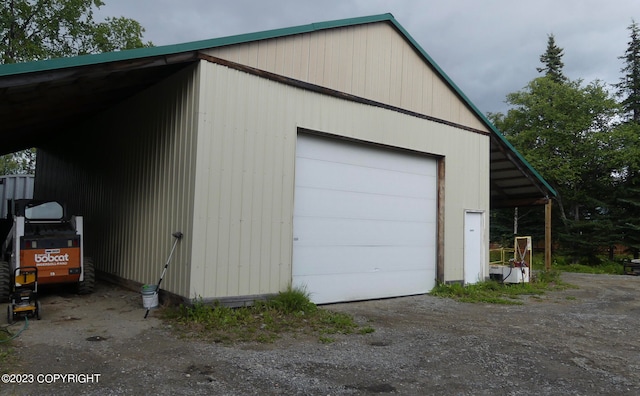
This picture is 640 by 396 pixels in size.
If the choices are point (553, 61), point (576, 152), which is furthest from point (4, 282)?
point (553, 61)

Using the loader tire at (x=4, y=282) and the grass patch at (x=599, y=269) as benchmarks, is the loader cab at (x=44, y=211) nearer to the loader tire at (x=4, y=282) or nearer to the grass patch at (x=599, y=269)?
the loader tire at (x=4, y=282)

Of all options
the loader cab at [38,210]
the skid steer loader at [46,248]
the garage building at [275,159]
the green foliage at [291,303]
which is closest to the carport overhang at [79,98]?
the garage building at [275,159]

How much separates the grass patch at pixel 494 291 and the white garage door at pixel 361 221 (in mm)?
512

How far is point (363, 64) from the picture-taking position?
997cm

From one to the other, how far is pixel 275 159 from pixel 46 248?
4420 mm

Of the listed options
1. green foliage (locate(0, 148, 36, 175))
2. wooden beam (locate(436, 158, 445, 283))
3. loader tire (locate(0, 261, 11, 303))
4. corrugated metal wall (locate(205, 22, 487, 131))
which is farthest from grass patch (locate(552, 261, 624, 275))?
green foliage (locate(0, 148, 36, 175))

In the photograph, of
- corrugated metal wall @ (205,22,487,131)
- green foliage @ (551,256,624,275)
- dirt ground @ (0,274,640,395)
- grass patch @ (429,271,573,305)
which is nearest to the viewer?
dirt ground @ (0,274,640,395)

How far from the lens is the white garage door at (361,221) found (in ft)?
29.4

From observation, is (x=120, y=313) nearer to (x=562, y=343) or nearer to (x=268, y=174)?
(x=268, y=174)

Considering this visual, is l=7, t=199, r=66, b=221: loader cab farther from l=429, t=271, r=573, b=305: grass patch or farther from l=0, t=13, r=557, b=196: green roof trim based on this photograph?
l=429, t=271, r=573, b=305: grass patch

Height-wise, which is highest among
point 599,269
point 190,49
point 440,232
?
point 190,49

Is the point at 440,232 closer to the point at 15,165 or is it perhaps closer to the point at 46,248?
the point at 46,248

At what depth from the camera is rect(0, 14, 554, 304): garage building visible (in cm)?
742

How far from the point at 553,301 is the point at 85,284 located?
10436 millimetres
